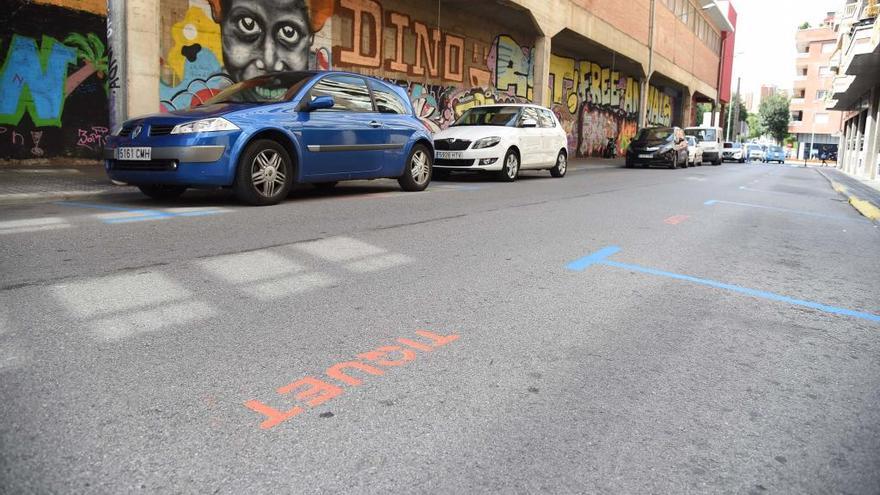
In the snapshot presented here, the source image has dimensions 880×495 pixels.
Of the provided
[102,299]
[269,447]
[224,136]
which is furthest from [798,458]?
[224,136]

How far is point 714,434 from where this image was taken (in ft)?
8.09

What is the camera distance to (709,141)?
108ft

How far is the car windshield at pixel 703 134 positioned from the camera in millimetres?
33062

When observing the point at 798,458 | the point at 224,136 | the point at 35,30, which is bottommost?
the point at 798,458

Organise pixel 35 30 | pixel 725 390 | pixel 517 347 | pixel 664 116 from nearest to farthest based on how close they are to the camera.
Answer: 1. pixel 725 390
2. pixel 517 347
3. pixel 35 30
4. pixel 664 116

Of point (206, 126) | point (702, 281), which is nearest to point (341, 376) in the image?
point (702, 281)

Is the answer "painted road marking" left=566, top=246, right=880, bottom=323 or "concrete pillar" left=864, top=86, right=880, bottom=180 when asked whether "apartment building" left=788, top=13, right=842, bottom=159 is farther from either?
"painted road marking" left=566, top=246, right=880, bottom=323

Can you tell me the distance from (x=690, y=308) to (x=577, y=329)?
1.01 metres

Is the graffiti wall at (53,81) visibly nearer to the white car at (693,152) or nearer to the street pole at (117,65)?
the street pole at (117,65)

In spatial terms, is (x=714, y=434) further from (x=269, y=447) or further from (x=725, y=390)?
(x=269, y=447)

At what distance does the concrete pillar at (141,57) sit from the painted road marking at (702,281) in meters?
7.79

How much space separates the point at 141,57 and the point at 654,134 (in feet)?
65.9

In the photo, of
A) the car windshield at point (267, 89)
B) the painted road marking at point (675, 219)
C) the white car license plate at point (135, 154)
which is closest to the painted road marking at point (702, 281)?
the painted road marking at point (675, 219)

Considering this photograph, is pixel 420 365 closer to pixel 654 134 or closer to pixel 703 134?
pixel 654 134
